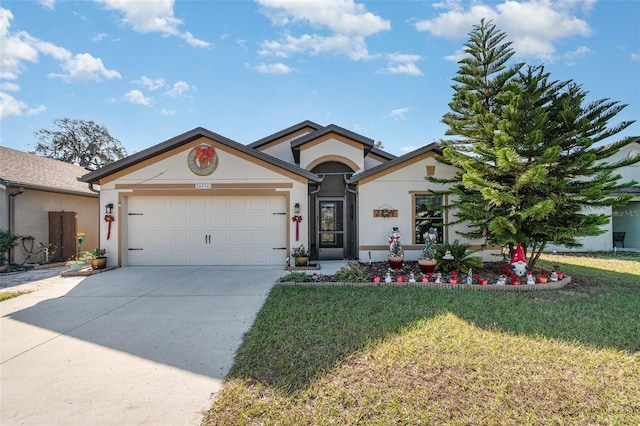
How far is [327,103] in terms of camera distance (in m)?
13.7

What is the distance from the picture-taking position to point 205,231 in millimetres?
10070

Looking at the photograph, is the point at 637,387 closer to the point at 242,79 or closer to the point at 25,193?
the point at 242,79

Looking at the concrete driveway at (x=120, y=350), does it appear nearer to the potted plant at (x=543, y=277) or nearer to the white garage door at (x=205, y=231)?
the white garage door at (x=205, y=231)

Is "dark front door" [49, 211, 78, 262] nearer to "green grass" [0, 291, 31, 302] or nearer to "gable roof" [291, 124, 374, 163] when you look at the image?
"green grass" [0, 291, 31, 302]

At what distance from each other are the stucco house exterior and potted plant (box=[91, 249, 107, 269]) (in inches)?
13.4

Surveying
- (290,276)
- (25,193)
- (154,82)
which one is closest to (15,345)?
(290,276)

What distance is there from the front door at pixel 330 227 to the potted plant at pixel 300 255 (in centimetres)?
188

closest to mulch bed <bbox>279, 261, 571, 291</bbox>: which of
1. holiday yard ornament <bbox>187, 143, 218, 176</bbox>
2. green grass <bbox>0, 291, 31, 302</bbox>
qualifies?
holiday yard ornament <bbox>187, 143, 218, 176</bbox>

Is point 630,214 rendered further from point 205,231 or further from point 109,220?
point 109,220

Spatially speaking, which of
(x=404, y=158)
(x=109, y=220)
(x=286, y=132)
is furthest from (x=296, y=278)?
(x=286, y=132)

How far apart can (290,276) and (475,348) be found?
471 cm

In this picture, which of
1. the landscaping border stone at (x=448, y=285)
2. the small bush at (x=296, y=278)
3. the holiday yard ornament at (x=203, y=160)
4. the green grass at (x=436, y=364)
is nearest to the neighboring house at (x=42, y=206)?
the holiday yard ornament at (x=203, y=160)

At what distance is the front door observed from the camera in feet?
37.2

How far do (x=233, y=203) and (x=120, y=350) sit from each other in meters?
6.52
